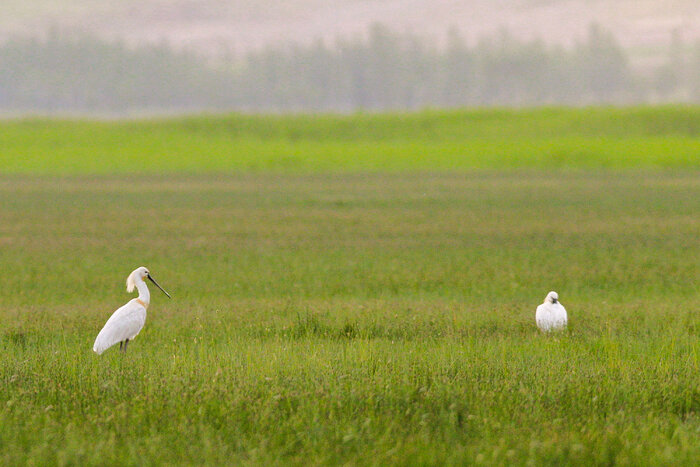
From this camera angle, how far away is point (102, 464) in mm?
7805

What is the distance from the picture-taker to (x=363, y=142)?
384 feet

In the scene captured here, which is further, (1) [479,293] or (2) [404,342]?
(1) [479,293]

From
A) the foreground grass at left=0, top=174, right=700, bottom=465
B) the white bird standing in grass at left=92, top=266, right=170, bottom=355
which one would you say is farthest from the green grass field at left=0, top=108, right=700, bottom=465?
the white bird standing in grass at left=92, top=266, right=170, bottom=355

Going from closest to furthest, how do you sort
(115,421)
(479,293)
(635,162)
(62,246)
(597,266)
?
1. (115,421)
2. (479,293)
3. (597,266)
4. (62,246)
5. (635,162)

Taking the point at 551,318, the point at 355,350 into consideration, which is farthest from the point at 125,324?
the point at 551,318

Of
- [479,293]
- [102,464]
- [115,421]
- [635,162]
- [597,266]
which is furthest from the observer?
[635,162]

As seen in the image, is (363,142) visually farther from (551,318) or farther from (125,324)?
(125,324)

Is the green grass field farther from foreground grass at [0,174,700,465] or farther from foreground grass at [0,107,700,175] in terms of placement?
foreground grass at [0,107,700,175]

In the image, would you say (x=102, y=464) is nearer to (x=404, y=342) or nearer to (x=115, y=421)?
(x=115, y=421)

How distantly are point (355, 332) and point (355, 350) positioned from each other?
8.31 feet

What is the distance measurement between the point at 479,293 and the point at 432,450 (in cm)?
1121

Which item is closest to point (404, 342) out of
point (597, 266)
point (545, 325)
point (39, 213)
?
point (545, 325)

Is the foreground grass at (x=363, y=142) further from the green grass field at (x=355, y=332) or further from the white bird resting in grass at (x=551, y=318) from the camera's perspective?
the white bird resting in grass at (x=551, y=318)

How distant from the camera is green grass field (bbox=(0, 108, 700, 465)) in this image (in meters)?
8.51
